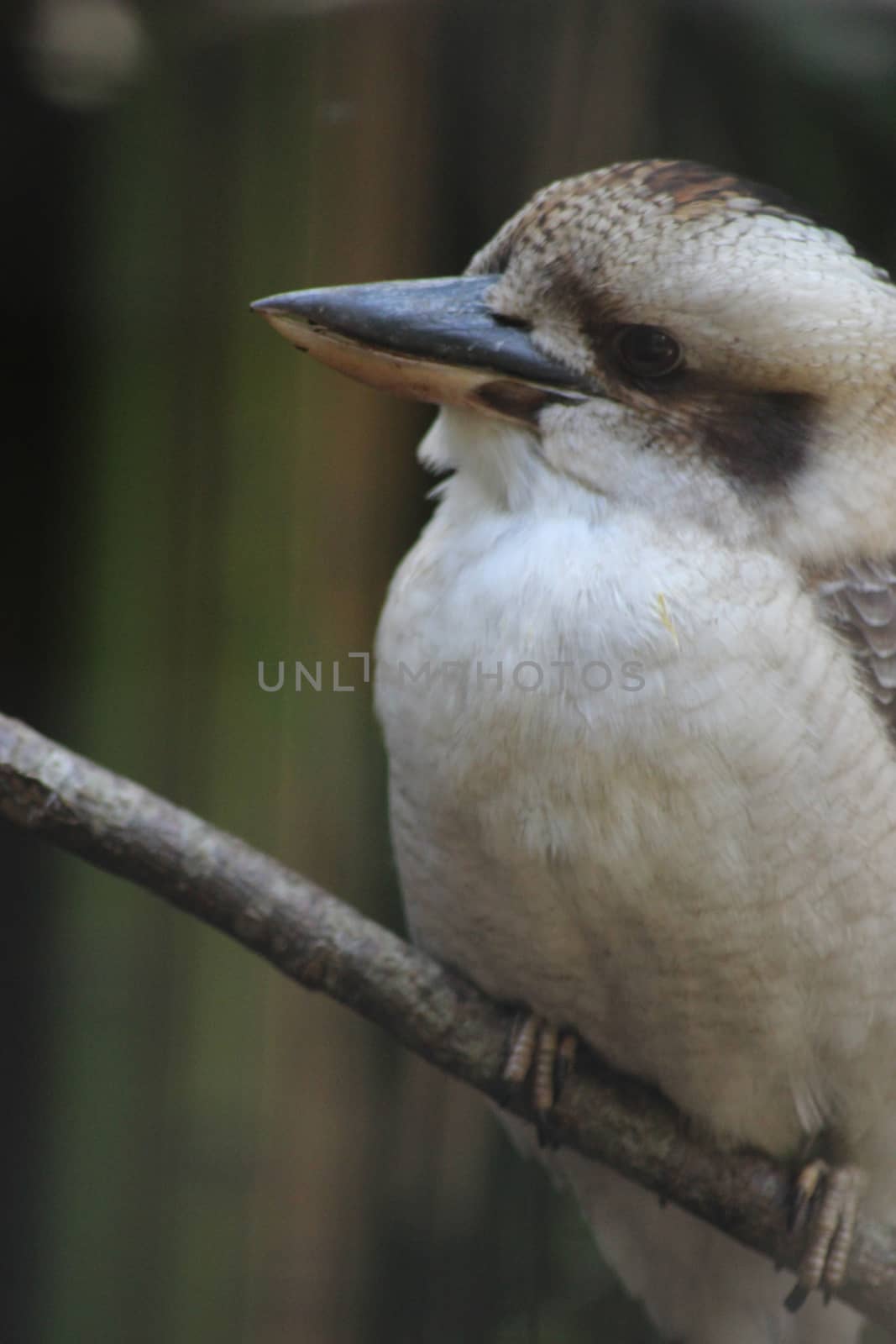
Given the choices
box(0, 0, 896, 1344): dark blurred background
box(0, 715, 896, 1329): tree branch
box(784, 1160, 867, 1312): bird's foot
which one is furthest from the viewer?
box(0, 0, 896, 1344): dark blurred background

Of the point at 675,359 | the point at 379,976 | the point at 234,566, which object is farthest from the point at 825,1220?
the point at 234,566

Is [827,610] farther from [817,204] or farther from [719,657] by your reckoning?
[817,204]

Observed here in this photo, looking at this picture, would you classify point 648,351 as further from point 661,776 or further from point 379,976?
point 379,976

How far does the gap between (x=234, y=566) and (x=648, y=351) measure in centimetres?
68

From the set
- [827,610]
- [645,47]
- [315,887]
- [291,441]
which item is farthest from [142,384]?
[827,610]

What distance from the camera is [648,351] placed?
934mm

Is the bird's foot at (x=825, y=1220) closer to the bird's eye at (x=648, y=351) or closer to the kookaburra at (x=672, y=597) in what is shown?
the kookaburra at (x=672, y=597)

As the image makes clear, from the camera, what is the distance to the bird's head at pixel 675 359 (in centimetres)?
92

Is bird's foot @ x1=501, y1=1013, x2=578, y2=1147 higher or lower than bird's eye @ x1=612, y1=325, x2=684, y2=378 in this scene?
lower

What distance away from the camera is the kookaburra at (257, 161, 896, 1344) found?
91 centimetres

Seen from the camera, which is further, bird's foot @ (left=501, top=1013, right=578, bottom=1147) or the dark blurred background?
the dark blurred background

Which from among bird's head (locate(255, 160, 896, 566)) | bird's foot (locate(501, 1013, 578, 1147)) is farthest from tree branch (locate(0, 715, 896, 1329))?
bird's head (locate(255, 160, 896, 566))

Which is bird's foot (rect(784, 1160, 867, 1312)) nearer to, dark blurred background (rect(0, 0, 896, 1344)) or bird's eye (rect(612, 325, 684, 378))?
dark blurred background (rect(0, 0, 896, 1344))

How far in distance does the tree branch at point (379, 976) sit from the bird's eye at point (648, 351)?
40cm
